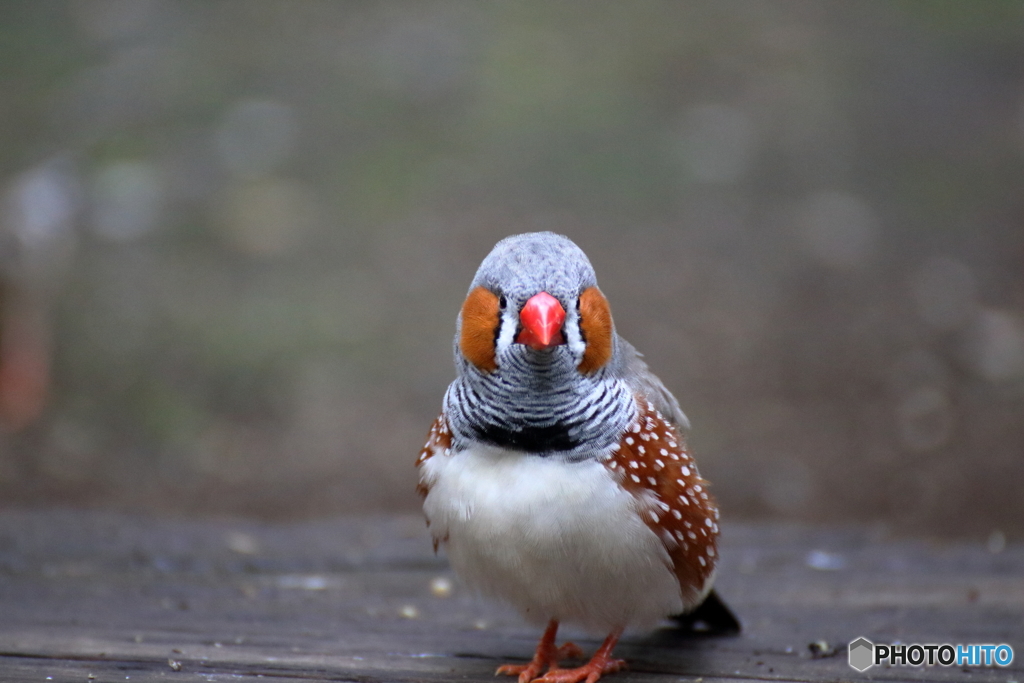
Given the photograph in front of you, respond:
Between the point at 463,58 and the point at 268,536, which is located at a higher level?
the point at 463,58

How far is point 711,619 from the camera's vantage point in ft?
11.5

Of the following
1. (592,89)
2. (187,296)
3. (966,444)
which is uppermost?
(592,89)

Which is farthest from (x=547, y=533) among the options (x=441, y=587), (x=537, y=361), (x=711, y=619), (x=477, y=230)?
(x=477, y=230)

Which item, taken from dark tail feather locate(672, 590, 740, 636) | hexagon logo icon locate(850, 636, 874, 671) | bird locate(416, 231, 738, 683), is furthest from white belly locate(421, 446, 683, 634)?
hexagon logo icon locate(850, 636, 874, 671)

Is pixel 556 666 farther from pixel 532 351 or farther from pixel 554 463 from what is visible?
pixel 532 351

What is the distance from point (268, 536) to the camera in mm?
4496

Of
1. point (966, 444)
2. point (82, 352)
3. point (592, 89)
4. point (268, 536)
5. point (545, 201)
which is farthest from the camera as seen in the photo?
point (592, 89)

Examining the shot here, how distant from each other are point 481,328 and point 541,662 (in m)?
1.13

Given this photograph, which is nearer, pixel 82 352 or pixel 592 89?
pixel 82 352

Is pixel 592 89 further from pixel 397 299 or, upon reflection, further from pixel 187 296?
pixel 187 296

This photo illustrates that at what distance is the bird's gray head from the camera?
2693 mm

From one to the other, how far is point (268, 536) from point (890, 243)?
19.2 ft

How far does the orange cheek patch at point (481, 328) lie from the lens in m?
2.75

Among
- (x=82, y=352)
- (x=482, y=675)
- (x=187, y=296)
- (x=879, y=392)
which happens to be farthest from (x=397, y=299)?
(x=482, y=675)
